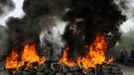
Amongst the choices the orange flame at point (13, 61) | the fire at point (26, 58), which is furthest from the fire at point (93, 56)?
the orange flame at point (13, 61)

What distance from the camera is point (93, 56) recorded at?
21422 mm

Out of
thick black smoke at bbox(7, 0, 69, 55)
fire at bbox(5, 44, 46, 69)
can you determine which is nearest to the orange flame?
fire at bbox(5, 44, 46, 69)

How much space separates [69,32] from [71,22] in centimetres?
68

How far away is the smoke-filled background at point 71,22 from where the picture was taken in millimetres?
22031

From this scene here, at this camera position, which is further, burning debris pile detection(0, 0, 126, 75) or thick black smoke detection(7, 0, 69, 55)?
thick black smoke detection(7, 0, 69, 55)

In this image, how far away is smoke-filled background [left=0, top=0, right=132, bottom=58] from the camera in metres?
22.0

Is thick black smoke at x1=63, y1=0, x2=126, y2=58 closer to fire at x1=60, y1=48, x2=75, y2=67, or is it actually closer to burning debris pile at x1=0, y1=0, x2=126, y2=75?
burning debris pile at x1=0, y1=0, x2=126, y2=75

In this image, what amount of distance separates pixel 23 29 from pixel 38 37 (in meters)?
1.13

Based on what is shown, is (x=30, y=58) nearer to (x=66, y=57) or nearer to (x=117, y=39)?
(x=66, y=57)

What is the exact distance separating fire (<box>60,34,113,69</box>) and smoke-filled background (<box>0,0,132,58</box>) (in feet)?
1.53

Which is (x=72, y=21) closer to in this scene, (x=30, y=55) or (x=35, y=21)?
(x=35, y=21)

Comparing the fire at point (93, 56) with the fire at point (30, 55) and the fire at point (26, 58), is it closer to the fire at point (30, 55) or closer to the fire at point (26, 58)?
the fire at point (30, 55)

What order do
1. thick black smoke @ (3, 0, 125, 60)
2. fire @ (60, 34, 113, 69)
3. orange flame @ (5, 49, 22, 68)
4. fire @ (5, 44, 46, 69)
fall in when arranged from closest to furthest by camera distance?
fire @ (60, 34, 113, 69) → fire @ (5, 44, 46, 69) → orange flame @ (5, 49, 22, 68) → thick black smoke @ (3, 0, 125, 60)

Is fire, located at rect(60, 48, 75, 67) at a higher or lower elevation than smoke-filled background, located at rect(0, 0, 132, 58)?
lower
